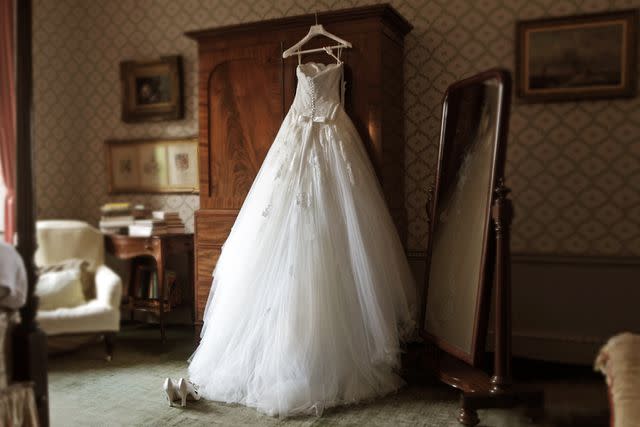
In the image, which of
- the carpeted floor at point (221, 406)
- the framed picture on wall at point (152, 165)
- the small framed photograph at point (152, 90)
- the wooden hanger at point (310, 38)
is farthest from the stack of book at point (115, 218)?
the small framed photograph at point (152, 90)

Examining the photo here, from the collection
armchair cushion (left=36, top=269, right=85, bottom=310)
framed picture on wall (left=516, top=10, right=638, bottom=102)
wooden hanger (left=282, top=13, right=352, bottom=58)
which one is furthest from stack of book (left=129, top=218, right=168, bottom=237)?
framed picture on wall (left=516, top=10, right=638, bottom=102)

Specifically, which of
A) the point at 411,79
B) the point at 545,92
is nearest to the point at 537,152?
the point at 545,92

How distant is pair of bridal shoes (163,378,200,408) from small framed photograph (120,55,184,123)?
202 cm

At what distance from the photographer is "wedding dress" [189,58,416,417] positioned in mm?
2418

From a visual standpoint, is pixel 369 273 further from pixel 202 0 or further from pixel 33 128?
pixel 202 0

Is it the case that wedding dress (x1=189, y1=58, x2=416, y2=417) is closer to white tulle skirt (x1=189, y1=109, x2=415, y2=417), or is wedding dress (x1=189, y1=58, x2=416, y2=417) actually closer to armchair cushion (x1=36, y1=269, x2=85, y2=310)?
white tulle skirt (x1=189, y1=109, x2=415, y2=417)

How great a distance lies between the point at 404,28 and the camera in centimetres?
308

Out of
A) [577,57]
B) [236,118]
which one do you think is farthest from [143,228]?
[577,57]

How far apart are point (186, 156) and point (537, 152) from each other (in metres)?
2.27

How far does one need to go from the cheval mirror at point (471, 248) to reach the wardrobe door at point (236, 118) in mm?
945

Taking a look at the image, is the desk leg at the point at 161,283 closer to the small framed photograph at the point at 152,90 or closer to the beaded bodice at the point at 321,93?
the beaded bodice at the point at 321,93

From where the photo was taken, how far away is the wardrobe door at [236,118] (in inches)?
118

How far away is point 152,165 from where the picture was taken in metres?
3.93

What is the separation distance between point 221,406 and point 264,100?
5.21 feet
